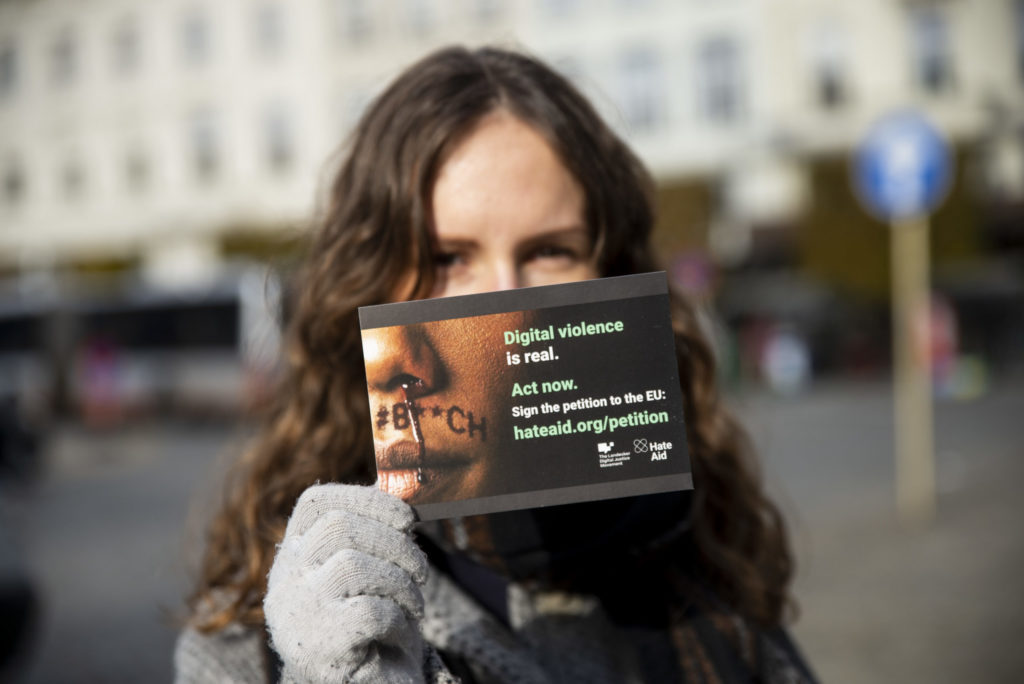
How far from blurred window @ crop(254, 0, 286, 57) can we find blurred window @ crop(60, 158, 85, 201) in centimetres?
833

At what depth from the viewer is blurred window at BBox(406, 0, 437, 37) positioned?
30312 millimetres

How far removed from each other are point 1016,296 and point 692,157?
9800mm

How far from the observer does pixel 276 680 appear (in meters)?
1.22

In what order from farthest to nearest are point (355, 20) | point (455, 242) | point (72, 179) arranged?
point (72, 179) < point (355, 20) < point (455, 242)

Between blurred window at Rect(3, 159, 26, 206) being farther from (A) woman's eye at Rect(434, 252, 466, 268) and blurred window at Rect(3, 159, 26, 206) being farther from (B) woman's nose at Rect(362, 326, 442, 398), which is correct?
(B) woman's nose at Rect(362, 326, 442, 398)

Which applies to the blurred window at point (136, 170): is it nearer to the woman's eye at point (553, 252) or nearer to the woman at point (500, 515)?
the woman at point (500, 515)

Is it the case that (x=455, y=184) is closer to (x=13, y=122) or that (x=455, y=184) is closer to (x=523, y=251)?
(x=523, y=251)

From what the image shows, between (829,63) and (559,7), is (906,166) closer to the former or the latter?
(829,63)

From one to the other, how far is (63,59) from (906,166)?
1407 inches

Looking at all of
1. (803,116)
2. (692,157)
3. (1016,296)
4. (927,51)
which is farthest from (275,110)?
(1016,296)

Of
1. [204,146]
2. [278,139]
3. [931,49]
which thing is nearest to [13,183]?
[204,146]

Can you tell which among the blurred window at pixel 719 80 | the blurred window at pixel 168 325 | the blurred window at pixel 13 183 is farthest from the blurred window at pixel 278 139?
the blurred window at pixel 168 325

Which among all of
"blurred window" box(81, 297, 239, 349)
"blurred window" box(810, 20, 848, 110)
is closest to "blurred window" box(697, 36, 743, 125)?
"blurred window" box(810, 20, 848, 110)

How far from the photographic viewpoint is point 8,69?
122 feet
